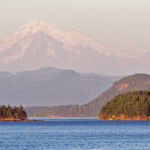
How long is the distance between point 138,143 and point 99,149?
72.6 feet

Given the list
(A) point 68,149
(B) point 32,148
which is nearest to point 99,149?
(A) point 68,149

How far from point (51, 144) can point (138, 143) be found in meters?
27.1

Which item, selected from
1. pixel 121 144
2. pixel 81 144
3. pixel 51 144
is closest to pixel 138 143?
pixel 121 144

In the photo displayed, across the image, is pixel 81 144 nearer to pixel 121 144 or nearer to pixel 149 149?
pixel 121 144

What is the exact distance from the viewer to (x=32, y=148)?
141 metres

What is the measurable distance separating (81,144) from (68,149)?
51.6ft

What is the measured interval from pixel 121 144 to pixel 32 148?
28431 mm

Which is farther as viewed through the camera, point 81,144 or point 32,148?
point 81,144

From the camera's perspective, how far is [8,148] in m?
142

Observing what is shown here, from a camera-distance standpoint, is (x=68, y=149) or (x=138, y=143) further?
(x=138, y=143)

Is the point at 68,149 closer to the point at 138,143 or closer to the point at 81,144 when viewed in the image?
the point at 81,144

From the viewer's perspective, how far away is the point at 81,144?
6038 inches

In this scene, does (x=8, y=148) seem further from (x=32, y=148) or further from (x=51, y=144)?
(x=51, y=144)

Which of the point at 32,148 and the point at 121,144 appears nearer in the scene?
the point at 32,148
